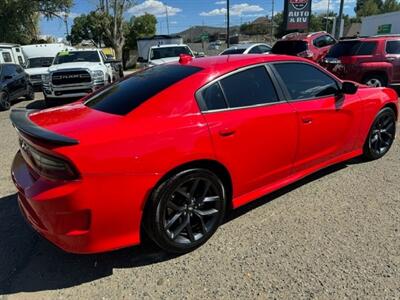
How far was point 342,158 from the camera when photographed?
14.8 ft

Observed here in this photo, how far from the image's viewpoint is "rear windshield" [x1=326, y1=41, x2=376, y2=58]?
33.4 ft

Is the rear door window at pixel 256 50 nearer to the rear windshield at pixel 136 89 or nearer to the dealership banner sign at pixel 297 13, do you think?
the dealership banner sign at pixel 297 13

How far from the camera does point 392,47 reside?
10.2 m

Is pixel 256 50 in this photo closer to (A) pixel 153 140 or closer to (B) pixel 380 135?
(B) pixel 380 135

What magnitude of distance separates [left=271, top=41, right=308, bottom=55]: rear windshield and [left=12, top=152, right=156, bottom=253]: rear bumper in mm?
11545

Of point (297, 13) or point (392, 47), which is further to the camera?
point (297, 13)

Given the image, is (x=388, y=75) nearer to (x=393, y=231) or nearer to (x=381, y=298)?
(x=393, y=231)

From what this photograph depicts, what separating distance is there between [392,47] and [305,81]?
7.73 meters

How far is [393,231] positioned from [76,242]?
277 cm

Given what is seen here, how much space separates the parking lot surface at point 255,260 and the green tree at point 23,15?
107 feet

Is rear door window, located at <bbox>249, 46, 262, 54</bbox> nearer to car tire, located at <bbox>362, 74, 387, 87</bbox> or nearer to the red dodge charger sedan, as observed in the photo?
car tire, located at <bbox>362, 74, 387, 87</bbox>

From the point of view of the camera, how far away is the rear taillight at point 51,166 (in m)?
2.48

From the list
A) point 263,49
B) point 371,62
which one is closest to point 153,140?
point 371,62

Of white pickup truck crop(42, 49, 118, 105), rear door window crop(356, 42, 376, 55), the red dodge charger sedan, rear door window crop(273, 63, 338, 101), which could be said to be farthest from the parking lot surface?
rear door window crop(356, 42, 376, 55)
